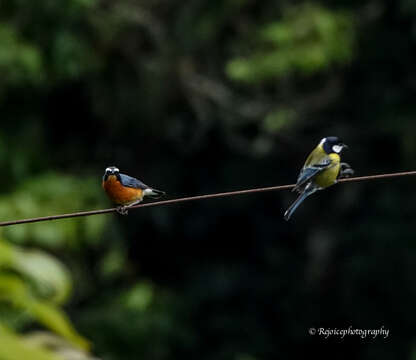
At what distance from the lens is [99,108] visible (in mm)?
12188

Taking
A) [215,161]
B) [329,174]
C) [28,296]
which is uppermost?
[215,161]

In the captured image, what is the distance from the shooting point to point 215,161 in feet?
42.9

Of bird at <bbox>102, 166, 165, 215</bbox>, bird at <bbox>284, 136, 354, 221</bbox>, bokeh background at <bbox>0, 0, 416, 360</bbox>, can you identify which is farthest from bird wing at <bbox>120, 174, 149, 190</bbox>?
bokeh background at <bbox>0, 0, 416, 360</bbox>

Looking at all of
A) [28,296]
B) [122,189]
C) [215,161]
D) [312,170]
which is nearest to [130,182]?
[122,189]

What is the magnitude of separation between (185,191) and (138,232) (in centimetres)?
77

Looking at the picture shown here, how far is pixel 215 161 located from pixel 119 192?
29.7ft

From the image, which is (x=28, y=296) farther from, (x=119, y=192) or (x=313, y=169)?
(x=313, y=169)

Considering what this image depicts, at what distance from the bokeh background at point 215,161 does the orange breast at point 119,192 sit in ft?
19.6

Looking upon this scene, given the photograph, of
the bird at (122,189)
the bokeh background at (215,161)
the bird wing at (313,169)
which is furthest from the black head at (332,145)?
the bokeh background at (215,161)

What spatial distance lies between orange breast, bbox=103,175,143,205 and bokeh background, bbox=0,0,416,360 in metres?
5.96

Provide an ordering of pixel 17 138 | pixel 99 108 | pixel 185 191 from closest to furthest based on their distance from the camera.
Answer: pixel 17 138
pixel 99 108
pixel 185 191

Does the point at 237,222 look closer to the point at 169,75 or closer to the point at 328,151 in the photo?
the point at 169,75

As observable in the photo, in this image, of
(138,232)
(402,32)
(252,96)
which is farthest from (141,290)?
(402,32)

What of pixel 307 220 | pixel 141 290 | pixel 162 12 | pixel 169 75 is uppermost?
pixel 162 12
